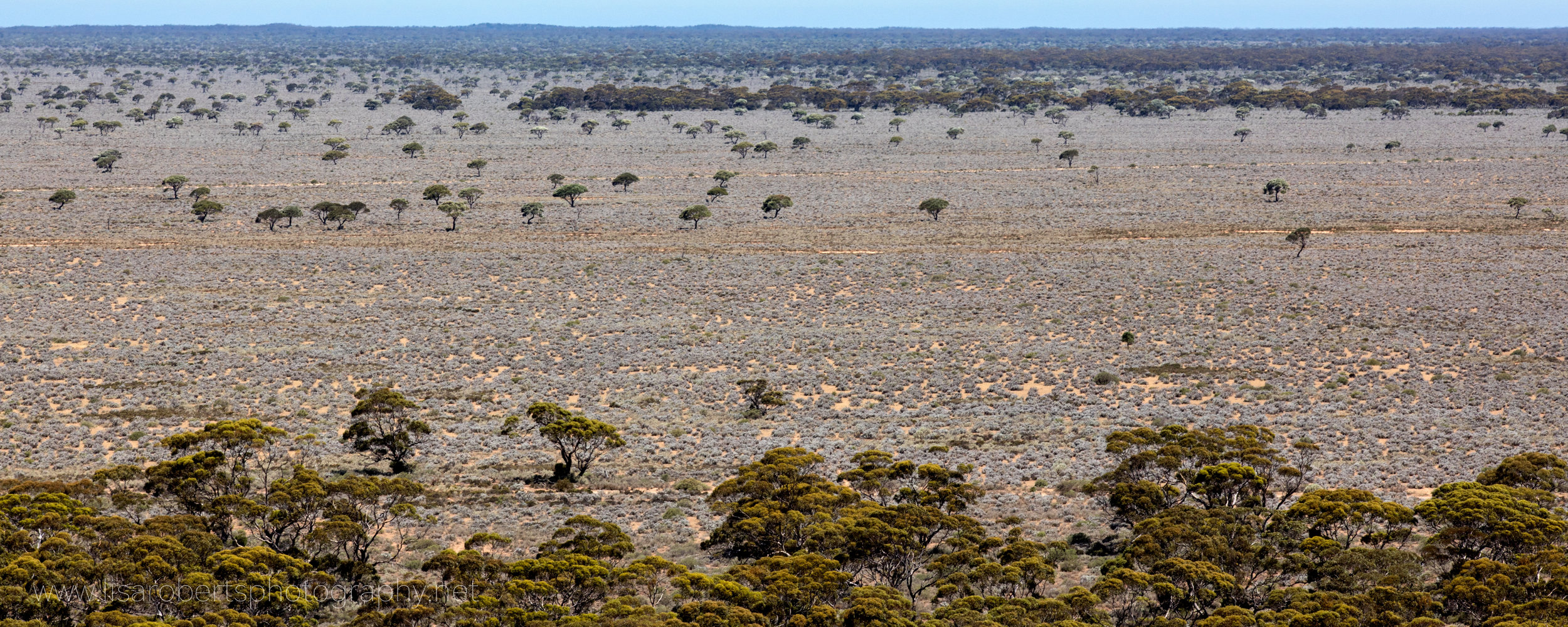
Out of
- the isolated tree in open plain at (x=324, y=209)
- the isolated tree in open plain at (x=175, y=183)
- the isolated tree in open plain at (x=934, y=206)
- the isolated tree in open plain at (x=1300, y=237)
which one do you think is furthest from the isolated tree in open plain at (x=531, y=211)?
the isolated tree in open plain at (x=1300, y=237)

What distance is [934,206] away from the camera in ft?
261

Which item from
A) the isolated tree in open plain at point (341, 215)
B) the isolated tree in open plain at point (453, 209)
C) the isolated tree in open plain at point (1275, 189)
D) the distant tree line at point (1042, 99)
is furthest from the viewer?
the distant tree line at point (1042, 99)

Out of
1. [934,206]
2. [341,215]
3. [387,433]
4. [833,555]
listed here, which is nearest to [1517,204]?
[934,206]

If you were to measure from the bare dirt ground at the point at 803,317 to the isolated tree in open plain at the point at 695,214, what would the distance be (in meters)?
2.22

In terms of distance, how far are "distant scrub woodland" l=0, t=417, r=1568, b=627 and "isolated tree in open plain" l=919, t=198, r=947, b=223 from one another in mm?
48775

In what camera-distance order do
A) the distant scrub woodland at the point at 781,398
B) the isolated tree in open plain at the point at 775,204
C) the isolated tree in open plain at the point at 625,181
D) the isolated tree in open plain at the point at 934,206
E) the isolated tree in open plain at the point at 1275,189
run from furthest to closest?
the isolated tree in open plain at the point at 625,181
the isolated tree in open plain at the point at 1275,189
the isolated tree in open plain at the point at 775,204
the isolated tree in open plain at the point at 934,206
the distant scrub woodland at the point at 781,398

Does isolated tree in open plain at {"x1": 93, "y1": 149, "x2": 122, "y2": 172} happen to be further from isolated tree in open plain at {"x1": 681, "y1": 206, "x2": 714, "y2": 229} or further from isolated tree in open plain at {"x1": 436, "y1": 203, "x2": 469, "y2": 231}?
isolated tree in open plain at {"x1": 681, "y1": 206, "x2": 714, "y2": 229}

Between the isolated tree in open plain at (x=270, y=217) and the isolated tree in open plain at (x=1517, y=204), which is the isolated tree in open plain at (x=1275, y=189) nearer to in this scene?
the isolated tree in open plain at (x=1517, y=204)

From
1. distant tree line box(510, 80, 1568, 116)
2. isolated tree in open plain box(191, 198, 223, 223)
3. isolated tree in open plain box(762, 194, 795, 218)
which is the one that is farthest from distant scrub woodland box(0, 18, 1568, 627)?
distant tree line box(510, 80, 1568, 116)

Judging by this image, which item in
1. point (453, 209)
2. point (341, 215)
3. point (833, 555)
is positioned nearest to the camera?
point (833, 555)

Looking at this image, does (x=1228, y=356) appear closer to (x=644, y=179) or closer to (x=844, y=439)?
(x=844, y=439)

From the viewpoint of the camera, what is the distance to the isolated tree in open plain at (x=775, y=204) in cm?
8000

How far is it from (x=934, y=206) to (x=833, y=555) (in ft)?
186

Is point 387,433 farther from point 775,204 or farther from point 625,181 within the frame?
point 625,181
